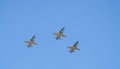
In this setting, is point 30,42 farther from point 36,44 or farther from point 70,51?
point 70,51

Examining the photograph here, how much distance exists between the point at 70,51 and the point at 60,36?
466 cm

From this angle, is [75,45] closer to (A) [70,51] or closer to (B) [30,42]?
(A) [70,51]

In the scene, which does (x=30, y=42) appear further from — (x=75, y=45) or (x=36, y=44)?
(x=75, y=45)

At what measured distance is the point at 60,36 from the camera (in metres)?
139

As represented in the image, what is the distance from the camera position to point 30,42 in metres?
139

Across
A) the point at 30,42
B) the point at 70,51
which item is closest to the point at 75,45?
the point at 70,51

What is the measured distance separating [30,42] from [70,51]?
10574 millimetres

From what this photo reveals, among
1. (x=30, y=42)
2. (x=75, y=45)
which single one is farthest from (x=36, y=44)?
(x=75, y=45)

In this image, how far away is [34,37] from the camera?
447 feet

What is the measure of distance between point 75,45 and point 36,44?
34.0 ft

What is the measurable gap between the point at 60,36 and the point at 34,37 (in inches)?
282

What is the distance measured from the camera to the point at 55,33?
140 m

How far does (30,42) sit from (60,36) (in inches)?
310

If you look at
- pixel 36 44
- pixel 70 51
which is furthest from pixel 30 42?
pixel 70 51
